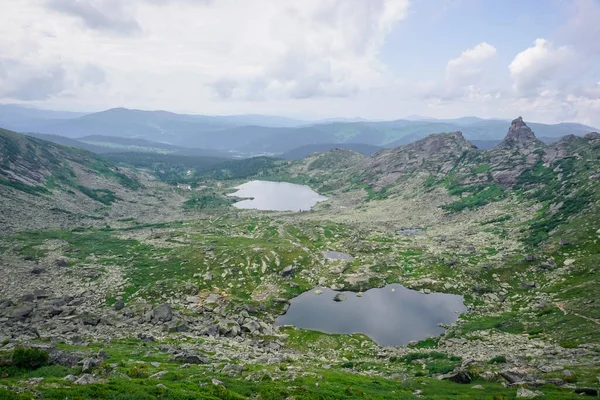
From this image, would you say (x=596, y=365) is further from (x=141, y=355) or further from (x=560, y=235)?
(x=560, y=235)

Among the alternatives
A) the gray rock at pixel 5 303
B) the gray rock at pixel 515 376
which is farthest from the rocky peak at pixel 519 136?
the gray rock at pixel 5 303

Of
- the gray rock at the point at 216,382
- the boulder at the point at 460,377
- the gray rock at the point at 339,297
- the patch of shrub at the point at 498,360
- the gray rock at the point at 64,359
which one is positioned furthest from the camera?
the gray rock at the point at 339,297

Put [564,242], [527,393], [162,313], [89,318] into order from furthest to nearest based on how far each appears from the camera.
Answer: [564,242]
[162,313]
[89,318]
[527,393]

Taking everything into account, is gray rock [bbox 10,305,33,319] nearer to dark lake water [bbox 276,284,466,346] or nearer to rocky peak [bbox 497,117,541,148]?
dark lake water [bbox 276,284,466,346]

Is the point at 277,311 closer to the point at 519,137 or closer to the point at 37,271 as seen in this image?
the point at 37,271

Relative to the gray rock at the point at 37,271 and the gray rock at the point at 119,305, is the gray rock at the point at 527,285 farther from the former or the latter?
the gray rock at the point at 37,271

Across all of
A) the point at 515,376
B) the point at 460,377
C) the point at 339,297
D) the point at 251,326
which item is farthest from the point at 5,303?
the point at 515,376
